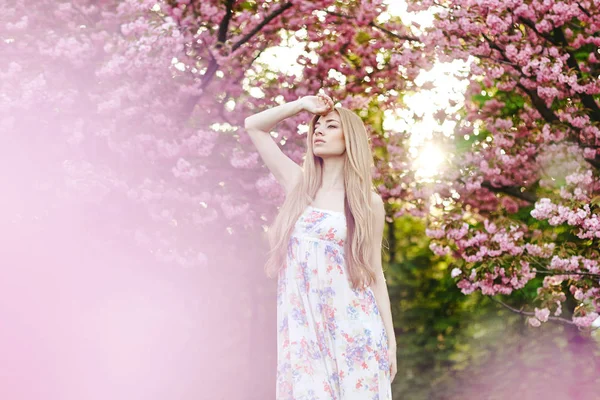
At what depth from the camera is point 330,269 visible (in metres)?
3.85

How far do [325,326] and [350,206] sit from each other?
55 cm

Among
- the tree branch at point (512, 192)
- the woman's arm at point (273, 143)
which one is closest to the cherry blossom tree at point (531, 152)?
the tree branch at point (512, 192)

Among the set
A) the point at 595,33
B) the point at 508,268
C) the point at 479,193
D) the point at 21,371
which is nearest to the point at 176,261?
the point at 21,371

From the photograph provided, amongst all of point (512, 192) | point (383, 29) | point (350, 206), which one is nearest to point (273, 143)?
point (350, 206)

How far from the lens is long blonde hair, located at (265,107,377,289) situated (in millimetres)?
3883

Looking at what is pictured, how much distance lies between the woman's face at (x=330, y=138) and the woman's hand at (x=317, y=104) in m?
0.07

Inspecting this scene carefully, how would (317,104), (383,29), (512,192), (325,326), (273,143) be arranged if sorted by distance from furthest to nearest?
(512,192), (383,29), (273,143), (317,104), (325,326)

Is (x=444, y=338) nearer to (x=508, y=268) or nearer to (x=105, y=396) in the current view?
(x=508, y=268)

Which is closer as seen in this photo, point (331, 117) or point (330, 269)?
point (330, 269)

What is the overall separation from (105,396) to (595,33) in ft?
17.5

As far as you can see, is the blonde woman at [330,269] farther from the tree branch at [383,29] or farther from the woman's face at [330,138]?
the tree branch at [383,29]

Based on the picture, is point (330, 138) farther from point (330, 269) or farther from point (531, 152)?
point (531, 152)

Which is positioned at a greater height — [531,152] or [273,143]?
[273,143]

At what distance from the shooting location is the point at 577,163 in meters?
7.93
